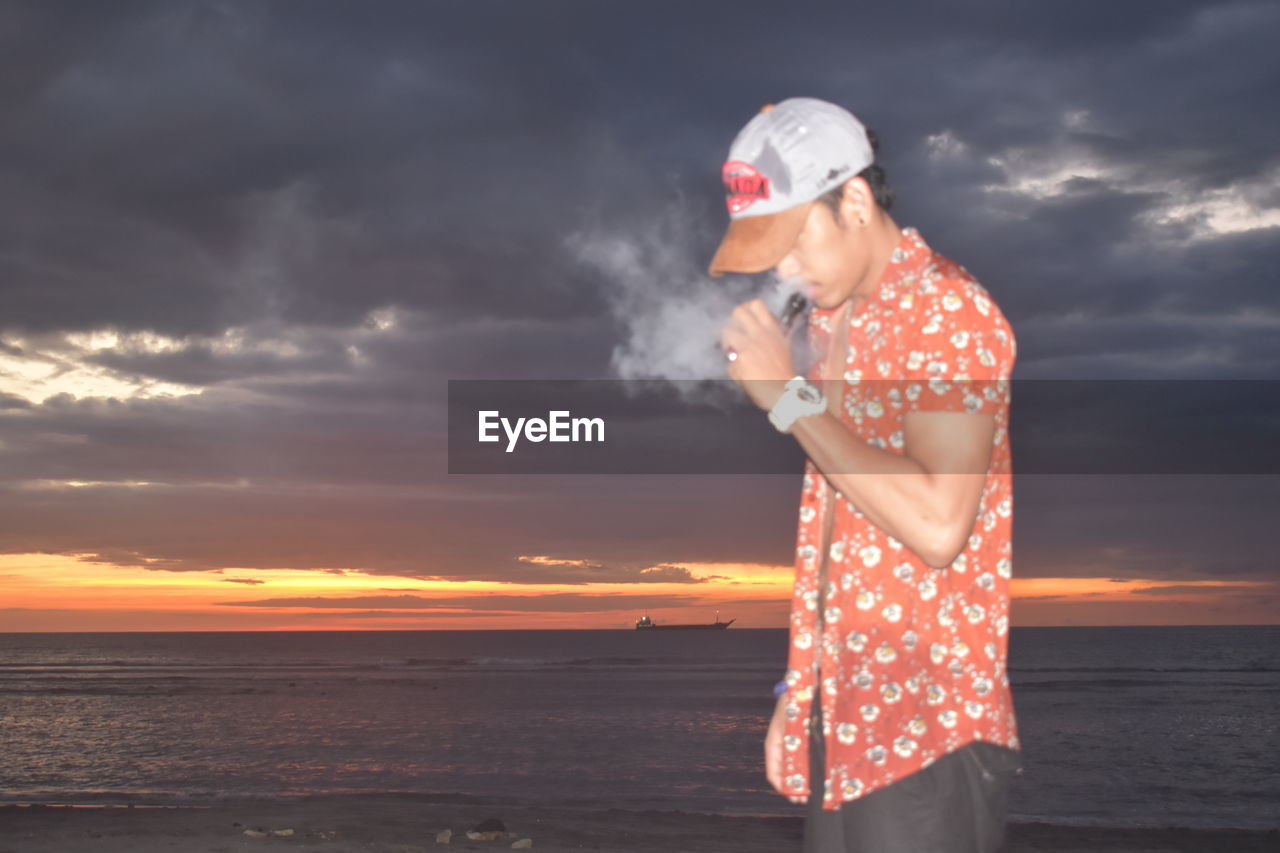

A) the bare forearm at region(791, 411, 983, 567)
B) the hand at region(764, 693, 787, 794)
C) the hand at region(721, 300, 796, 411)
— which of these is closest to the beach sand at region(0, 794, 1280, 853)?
the hand at region(764, 693, 787, 794)

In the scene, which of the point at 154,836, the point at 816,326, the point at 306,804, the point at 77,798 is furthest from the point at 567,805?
the point at 816,326

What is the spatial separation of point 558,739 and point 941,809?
28209mm

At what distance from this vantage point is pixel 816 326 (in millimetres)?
2047

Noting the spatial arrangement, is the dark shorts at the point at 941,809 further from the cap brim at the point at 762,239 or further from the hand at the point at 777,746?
the cap brim at the point at 762,239

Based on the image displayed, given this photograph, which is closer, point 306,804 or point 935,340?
point 935,340

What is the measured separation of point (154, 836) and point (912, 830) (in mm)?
13784

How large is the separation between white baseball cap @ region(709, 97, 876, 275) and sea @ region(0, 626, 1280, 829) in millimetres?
16963

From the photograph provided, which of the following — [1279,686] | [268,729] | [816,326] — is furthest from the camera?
[1279,686]

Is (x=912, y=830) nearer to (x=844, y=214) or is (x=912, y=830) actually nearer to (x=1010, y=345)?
(x=1010, y=345)

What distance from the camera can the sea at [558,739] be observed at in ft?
68.1

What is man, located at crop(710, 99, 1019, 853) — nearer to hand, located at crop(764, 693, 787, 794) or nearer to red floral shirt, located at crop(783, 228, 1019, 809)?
red floral shirt, located at crop(783, 228, 1019, 809)

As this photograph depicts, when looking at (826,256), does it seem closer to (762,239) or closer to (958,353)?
(762,239)

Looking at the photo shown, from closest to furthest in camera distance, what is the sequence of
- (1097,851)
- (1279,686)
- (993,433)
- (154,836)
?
(993,433) → (154,836) → (1097,851) → (1279,686)

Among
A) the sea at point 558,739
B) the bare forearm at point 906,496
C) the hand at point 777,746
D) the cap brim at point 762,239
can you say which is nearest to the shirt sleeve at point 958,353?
the bare forearm at point 906,496
